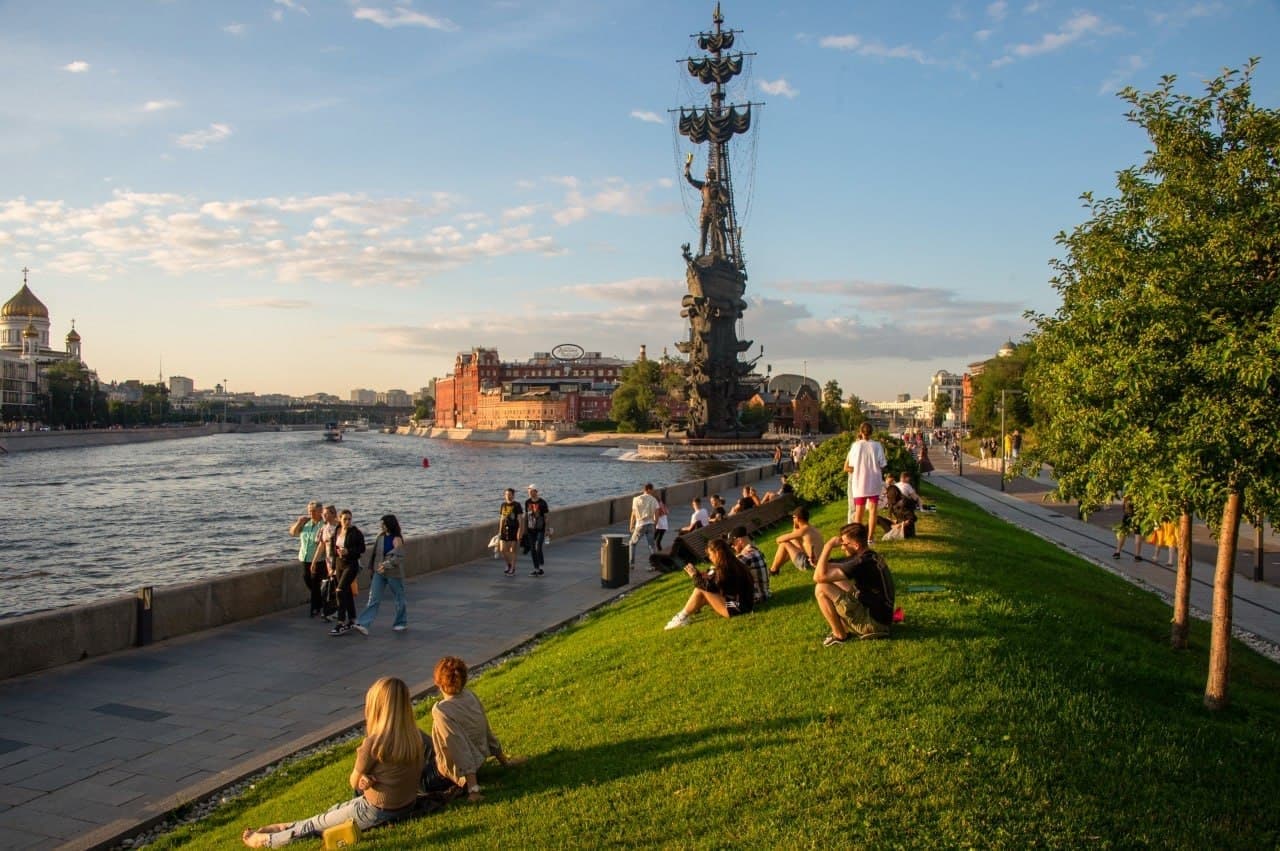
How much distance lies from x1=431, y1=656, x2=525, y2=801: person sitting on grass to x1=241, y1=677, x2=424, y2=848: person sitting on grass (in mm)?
243

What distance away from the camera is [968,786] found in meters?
6.30

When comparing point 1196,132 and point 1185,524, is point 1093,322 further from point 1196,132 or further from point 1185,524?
point 1185,524

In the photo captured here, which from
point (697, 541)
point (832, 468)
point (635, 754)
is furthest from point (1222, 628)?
point (832, 468)

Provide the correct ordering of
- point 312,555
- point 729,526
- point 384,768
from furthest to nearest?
point 729,526, point 312,555, point 384,768

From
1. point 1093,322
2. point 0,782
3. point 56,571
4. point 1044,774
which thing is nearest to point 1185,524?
point 1093,322

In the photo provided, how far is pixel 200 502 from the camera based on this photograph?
175ft

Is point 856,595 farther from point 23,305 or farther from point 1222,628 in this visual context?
point 23,305

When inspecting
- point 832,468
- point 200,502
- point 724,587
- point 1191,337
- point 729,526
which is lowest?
point 200,502

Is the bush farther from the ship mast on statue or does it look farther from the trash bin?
the ship mast on statue

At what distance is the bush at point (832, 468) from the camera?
84.0 feet

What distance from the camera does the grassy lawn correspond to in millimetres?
6074

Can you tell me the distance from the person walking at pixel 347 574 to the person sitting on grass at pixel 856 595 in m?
7.78

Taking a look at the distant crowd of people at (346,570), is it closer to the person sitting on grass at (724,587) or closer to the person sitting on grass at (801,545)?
the person sitting on grass at (724,587)

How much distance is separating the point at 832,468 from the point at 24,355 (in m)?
194
